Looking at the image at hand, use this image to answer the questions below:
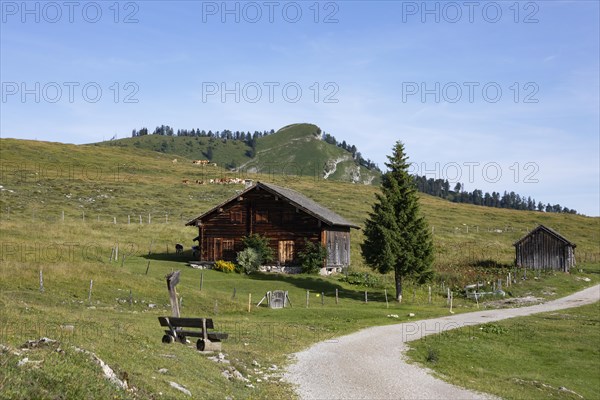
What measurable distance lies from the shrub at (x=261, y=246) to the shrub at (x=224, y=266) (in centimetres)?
276

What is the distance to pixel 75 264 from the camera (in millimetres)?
40750

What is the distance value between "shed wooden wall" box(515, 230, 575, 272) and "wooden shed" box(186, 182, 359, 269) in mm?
25480

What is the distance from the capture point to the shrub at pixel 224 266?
57.8m

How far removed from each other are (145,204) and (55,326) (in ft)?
261

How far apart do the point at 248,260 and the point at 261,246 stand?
7.38 ft

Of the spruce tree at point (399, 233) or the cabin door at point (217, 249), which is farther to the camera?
the cabin door at point (217, 249)

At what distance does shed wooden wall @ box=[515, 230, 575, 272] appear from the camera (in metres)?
71.4

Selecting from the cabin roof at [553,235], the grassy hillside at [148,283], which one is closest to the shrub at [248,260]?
the grassy hillside at [148,283]

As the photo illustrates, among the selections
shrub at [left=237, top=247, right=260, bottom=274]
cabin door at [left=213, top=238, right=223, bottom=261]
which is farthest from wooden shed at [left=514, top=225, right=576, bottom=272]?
cabin door at [left=213, top=238, right=223, bottom=261]

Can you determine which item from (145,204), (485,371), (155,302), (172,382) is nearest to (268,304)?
(155,302)

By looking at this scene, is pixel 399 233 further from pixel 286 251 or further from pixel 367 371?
pixel 367 371

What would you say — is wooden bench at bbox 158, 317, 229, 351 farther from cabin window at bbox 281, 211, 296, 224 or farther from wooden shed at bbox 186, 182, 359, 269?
cabin window at bbox 281, 211, 296, 224

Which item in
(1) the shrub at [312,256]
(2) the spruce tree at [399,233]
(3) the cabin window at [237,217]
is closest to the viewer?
(2) the spruce tree at [399,233]

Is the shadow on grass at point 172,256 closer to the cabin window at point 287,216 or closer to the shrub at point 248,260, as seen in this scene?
the shrub at point 248,260
